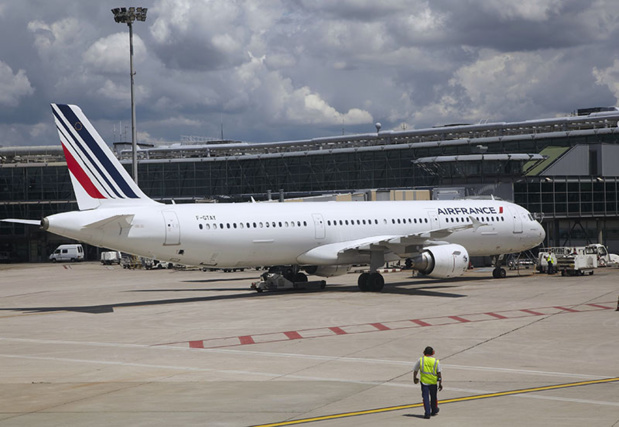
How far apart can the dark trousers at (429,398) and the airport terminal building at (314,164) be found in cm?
6848

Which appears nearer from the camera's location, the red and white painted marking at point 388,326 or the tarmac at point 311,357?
the tarmac at point 311,357

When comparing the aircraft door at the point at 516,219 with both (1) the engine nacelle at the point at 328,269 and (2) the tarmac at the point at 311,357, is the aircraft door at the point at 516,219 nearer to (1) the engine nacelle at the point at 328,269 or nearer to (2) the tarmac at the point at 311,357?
(2) the tarmac at the point at 311,357

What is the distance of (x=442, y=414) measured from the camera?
16.8 metres

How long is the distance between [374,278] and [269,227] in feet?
22.8

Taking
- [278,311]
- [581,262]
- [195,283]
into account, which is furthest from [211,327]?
[581,262]

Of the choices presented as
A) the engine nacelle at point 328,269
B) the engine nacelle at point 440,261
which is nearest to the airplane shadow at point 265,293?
the engine nacelle at point 328,269

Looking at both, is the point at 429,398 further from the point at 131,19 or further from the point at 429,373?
the point at 131,19

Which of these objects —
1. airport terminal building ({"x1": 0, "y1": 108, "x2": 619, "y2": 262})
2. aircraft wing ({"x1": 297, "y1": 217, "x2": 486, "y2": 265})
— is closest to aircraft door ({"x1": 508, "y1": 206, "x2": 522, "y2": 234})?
aircraft wing ({"x1": 297, "y1": 217, "x2": 486, "y2": 265})

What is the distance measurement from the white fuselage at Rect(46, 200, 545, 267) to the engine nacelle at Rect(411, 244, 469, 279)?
4831 mm

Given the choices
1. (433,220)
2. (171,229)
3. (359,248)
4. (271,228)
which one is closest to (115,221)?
(171,229)

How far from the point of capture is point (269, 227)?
4406 centimetres

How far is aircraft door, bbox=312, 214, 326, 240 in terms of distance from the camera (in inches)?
1805

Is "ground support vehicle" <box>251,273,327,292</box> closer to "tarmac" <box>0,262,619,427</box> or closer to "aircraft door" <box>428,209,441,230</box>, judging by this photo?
"tarmac" <box>0,262,619,427</box>

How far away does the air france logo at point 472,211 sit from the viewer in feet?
170
